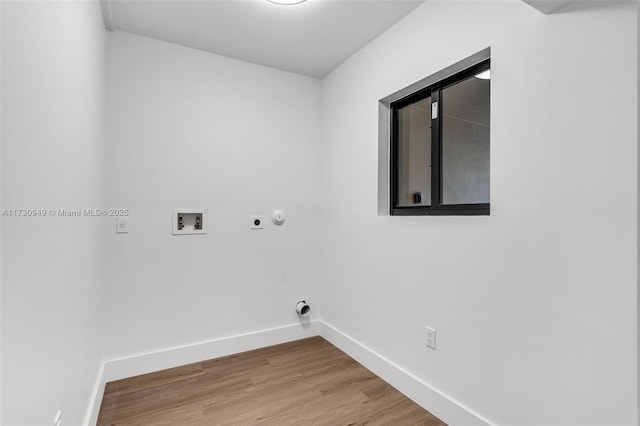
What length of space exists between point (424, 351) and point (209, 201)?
1918 millimetres

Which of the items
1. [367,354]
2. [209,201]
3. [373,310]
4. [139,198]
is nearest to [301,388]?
[367,354]

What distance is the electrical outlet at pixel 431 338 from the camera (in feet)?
6.11

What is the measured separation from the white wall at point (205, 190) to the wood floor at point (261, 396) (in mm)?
297

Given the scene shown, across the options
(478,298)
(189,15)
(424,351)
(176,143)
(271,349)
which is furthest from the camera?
(271,349)

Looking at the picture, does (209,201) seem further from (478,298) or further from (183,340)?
(478,298)

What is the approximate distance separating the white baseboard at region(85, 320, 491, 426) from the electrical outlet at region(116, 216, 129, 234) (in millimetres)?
910

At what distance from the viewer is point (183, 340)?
96.9 inches

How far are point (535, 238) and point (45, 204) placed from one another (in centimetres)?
183

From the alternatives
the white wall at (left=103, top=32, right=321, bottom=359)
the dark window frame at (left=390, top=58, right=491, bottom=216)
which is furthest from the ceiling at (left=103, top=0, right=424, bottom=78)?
the dark window frame at (left=390, top=58, right=491, bottom=216)

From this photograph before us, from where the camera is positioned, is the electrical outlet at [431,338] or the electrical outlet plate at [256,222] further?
the electrical outlet plate at [256,222]

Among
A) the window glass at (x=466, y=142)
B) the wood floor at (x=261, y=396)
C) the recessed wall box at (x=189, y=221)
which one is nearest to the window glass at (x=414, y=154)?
the window glass at (x=466, y=142)

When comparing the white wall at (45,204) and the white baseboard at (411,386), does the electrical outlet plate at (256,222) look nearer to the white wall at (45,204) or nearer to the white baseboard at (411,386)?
the white baseboard at (411,386)

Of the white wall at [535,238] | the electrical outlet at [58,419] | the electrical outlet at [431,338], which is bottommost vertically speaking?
the electrical outlet at [431,338]

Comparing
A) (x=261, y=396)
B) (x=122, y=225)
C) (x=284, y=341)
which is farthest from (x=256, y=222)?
(x=261, y=396)
